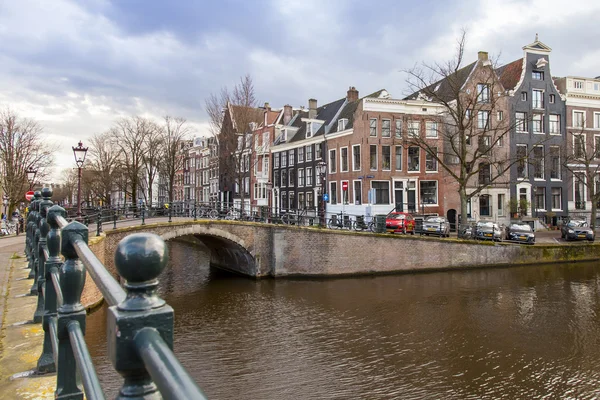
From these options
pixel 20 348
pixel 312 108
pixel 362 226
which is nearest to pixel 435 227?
pixel 362 226

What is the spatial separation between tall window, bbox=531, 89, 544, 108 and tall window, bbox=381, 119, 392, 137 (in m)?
13.4

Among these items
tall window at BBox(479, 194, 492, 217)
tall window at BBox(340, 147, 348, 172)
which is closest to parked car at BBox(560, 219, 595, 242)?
tall window at BBox(479, 194, 492, 217)

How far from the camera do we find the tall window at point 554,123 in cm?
3628

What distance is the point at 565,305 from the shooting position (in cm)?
1583

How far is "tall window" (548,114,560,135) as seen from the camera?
36281 millimetres

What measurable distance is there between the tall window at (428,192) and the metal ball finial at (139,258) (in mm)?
33037

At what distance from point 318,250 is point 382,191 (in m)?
12.0

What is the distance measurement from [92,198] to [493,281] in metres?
52.1

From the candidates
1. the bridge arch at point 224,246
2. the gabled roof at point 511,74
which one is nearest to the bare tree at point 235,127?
the bridge arch at point 224,246

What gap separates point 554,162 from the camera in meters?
36.1

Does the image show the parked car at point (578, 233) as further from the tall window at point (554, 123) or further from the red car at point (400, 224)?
the red car at point (400, 224)

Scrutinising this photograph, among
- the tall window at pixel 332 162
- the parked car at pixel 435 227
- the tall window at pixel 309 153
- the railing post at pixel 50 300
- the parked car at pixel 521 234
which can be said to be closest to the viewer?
the railing post at pixel 50 300

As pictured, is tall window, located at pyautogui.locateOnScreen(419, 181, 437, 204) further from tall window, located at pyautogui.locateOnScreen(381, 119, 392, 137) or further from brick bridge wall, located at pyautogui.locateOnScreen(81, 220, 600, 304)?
brick bridge wall, located at pyautogui.locateOnScreen(81, 220, 600, 304)

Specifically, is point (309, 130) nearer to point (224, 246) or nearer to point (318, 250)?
point (224, 246)
